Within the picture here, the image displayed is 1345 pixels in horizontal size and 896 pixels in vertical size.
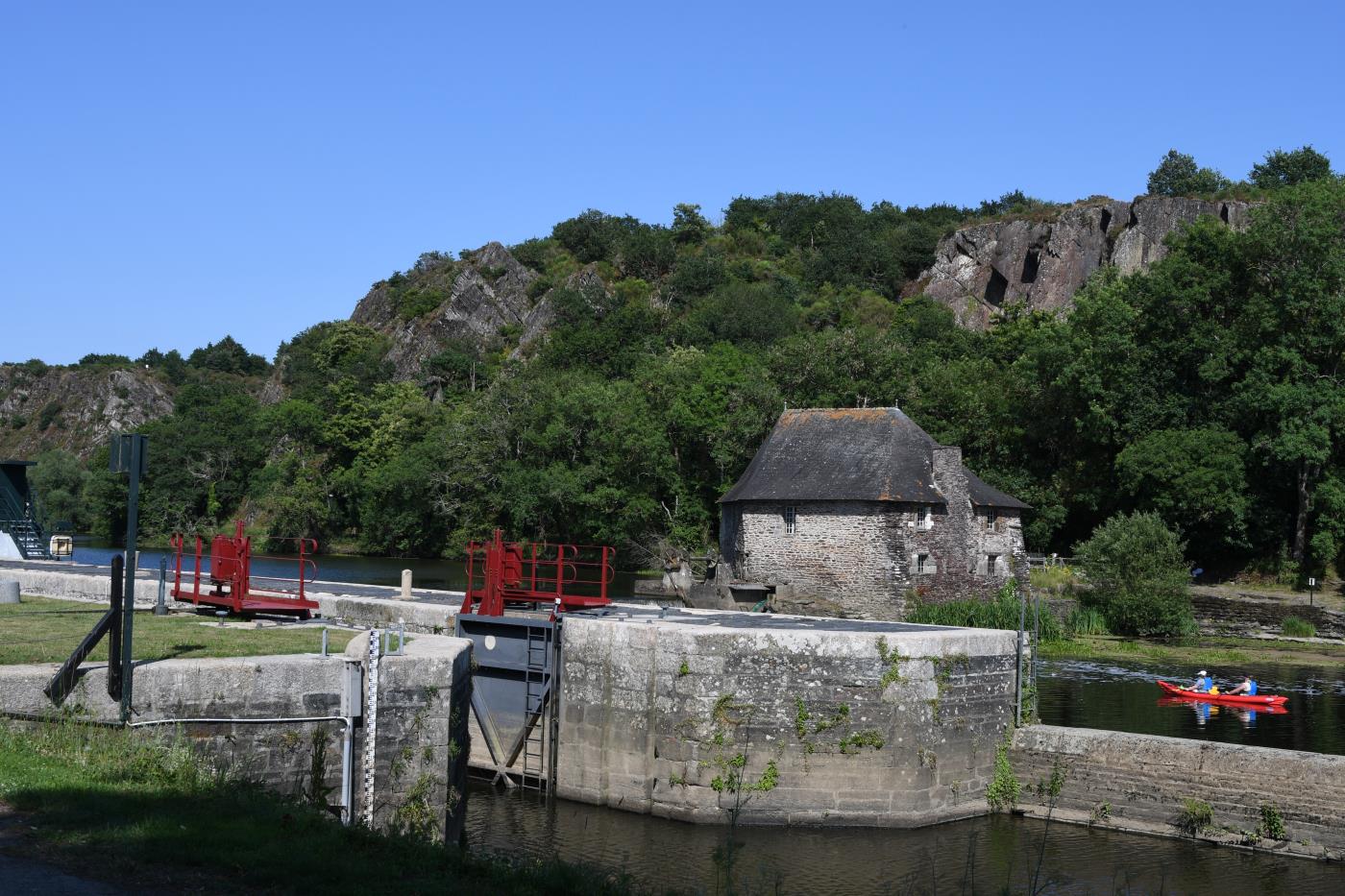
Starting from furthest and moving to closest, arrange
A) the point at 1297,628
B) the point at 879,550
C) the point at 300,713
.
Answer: the point at 879,550 → the point at 1297,628 → the point at 300,713

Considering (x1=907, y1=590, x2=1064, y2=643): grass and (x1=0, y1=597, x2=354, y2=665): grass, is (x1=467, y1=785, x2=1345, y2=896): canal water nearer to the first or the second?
(x1=0, y1=597, x2=354, y2=665): grass

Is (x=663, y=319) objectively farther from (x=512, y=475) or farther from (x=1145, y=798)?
(x=1145, y=798)

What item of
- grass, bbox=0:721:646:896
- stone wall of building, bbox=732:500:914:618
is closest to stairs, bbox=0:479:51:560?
stone wall of building, bbox=732:500:914:618

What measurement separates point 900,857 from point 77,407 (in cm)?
14344

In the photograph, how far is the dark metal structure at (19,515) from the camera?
103 feet

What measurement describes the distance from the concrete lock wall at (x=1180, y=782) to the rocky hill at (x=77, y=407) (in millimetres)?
124872

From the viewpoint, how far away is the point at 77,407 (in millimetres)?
139000

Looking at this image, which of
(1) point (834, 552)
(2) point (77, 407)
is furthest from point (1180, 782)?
(2) point (77, 407)

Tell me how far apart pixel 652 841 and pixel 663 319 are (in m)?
82.9

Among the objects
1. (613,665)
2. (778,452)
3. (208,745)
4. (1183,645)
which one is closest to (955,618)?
(1183,645)

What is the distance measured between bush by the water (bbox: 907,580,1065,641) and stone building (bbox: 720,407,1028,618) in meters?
1.05

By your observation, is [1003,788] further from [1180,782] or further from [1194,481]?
[1194,481]

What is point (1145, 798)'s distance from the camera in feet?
54.7

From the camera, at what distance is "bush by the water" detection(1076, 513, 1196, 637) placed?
37656 millimetres
